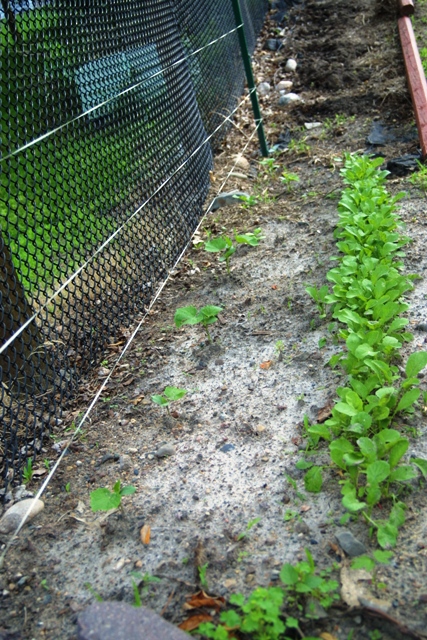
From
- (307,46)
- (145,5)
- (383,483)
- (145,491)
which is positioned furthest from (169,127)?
(307,46)

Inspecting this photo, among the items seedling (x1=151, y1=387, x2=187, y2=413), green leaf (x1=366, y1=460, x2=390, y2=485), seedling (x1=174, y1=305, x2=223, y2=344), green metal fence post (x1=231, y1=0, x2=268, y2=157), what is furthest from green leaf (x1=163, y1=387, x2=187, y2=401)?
green metal fence post (x1=231, y1=0, x2=268, y2=157)

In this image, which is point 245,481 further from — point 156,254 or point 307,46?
point 307,46

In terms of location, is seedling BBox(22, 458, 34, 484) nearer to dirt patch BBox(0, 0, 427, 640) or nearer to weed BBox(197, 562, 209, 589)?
dirt patch BBox(0, 0, 427, 640)

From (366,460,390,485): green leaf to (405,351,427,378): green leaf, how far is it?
51 centimetres

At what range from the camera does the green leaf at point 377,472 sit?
1.92 metres

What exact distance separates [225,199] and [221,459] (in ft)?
9.09

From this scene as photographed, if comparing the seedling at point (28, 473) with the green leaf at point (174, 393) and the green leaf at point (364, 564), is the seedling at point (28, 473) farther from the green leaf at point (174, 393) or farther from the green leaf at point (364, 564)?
the green leaf at point (364, 564)

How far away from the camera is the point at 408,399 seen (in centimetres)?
221

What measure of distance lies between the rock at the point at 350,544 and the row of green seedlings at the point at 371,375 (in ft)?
0.17

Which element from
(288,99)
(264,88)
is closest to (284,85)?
(264,88)

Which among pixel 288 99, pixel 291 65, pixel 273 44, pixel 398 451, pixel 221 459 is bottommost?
pixel 221 459

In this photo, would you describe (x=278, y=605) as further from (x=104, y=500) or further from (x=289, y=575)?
(x=104, y=500)

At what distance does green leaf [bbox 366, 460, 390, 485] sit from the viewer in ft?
6.30

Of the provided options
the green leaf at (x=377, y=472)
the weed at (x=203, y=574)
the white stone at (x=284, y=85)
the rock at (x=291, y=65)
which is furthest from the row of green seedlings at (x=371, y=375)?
the rock at (x=291, y=65)
